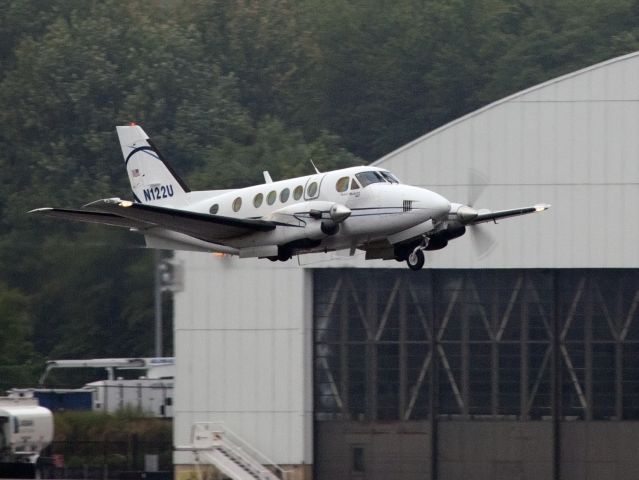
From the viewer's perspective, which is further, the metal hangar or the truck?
the truck

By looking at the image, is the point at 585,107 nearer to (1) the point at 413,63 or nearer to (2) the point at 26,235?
(2) the point at 26,235

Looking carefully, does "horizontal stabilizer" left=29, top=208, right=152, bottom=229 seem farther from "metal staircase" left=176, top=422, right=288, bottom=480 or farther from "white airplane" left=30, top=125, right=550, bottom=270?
"metal staircase" left=176, top=422, right=288, bottom=480

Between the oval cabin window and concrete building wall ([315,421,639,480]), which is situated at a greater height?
the oval cabin window

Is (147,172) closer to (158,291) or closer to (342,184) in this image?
(342,184)

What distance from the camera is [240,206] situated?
123ft

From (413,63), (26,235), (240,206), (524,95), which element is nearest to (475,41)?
(413,63)

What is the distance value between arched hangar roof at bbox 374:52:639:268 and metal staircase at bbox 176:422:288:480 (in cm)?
756

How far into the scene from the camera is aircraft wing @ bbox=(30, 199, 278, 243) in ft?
118

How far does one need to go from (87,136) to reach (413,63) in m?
21.9

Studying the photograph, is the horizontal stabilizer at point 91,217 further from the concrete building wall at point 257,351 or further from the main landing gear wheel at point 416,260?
the concrete building wall at point 257,351

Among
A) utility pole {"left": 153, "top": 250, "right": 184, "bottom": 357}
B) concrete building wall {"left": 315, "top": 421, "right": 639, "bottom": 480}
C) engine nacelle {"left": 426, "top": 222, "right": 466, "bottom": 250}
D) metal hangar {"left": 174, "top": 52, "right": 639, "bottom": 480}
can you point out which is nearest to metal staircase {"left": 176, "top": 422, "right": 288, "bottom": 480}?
metal hangar {"left": 174, "top": 52, "right": 639, "bottom": 480}

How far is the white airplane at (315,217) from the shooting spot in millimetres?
35219

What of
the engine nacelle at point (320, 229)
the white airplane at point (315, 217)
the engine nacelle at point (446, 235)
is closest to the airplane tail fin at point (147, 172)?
the white airplane at point (315, 217)

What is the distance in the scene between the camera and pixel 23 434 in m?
46.1
